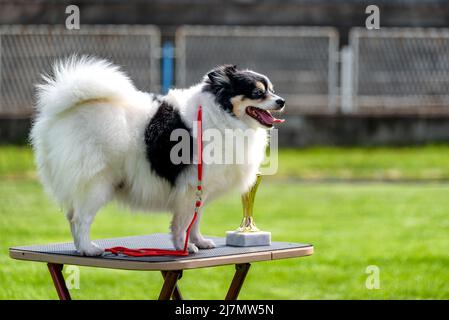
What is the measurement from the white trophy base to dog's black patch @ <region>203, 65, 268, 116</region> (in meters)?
0.68

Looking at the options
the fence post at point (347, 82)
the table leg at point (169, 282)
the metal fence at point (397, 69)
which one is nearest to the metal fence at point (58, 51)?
the fence post at point (347, 82)

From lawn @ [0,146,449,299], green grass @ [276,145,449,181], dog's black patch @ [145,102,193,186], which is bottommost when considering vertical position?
lawn @ [0,146,449,299]

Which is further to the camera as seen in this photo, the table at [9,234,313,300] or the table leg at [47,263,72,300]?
the table leg at [47,263,72,300]

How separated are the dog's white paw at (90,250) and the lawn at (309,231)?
0.33 meters

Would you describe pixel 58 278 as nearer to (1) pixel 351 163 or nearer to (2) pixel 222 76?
(2) pixel 222 76

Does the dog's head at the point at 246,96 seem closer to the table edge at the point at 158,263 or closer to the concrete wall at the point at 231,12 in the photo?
the table edge at the point at 158,263

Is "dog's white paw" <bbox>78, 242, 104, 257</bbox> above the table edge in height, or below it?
above

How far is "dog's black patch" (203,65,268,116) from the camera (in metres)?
4.59

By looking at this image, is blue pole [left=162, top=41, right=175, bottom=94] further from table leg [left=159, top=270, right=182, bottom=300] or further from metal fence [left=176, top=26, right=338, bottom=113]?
table leg [left=159, top=270, right=182, bottom=300]

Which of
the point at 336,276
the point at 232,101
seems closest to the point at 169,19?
the point at 336,276

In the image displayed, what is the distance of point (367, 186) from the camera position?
40.6ft

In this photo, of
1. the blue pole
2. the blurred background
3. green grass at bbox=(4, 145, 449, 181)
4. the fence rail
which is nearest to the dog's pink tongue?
the blurred background

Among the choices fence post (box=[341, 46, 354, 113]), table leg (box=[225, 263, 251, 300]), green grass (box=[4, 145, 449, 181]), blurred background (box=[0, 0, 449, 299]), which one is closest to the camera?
table leg (box=[225, 263, 251, 300])

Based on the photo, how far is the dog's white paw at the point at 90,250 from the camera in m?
4.52
